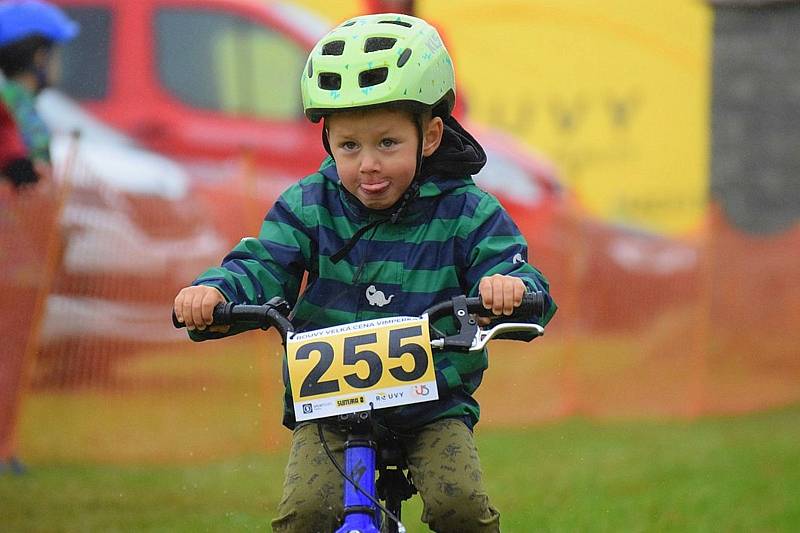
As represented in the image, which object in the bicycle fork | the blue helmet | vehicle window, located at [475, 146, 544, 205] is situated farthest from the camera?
vehicle window, located at [475, 146, 544, 205]

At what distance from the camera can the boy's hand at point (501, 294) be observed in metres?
4.03

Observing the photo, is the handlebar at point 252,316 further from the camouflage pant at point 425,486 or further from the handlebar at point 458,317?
the camouflage pant at point 425,486

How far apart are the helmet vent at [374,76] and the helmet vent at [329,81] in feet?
0.22

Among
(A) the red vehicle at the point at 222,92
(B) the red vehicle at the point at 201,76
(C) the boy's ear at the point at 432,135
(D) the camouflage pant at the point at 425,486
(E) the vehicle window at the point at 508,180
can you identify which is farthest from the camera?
(E) the vehicle window at the point at 508,180

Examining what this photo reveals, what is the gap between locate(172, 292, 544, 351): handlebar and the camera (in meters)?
3.97

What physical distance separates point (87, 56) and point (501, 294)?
9.50 metres

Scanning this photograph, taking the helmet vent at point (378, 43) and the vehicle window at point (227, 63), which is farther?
the vehicle window at point (227, 63)

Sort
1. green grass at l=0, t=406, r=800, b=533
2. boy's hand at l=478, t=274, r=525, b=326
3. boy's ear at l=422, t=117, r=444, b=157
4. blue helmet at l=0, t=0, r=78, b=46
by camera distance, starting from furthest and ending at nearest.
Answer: blue helmet at l=0, t=0, r=78, b=46 → green grass at l=0, t=406, r=800, b=533 → boy's ear at l=422, t=117, r=444, b=157 → boy's hand at l=478, t=274, r=525, b=326

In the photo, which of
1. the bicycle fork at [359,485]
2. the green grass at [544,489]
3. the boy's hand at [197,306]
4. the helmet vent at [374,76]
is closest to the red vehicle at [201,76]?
the green grass at [544,489]

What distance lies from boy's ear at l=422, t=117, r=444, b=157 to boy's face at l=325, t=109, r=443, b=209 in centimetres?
16

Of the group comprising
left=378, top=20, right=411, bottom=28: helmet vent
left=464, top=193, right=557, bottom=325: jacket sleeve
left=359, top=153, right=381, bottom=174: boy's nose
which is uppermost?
left=378, top=20, right=411, bottom=28: helmet vent

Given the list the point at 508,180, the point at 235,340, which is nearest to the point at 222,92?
the point at 508,180

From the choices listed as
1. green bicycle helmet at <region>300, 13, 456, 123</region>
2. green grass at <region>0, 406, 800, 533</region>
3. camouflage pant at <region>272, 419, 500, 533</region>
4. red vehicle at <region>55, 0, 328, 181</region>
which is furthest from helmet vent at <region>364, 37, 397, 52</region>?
red vehicle at <region>55, 0, 328, 181</region>

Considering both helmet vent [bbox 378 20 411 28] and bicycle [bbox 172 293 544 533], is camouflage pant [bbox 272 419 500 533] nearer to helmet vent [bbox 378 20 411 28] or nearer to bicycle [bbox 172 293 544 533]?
bicycle [bbox 172 293 544 533]
